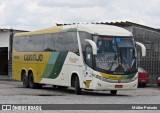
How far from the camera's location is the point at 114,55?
22.8 metres

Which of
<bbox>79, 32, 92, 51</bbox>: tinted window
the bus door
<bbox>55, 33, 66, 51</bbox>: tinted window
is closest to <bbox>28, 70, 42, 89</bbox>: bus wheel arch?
<bbox>55, 33, 66, 51</bbox>: tinted window

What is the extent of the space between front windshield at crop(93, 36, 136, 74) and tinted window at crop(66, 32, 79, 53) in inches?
50.2

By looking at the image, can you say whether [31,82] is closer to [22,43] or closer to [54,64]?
[22,43]

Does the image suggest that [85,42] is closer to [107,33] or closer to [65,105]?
[107,33]

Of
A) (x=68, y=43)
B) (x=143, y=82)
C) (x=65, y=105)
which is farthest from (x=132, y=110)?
(x=143, y=82)

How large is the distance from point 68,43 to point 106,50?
8.00 ft

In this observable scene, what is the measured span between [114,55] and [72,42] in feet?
7.66

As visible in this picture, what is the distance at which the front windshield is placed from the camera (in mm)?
22594

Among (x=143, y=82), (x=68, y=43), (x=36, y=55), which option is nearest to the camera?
(x=68, y=43)

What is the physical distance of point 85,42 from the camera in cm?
2289

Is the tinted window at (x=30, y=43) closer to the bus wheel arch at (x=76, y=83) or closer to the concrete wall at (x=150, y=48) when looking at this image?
the bus wheel arch at (x=76, y=83)

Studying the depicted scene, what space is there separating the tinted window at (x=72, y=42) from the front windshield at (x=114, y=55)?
1275 mm

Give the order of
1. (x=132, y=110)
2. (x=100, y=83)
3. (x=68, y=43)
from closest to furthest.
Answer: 1. (x=132, y=110)
2. (x=100, y=83)
3. (x=68, y=43)

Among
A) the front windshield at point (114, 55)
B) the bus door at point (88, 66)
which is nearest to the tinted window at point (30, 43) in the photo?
the bus door at point (88, 66)
